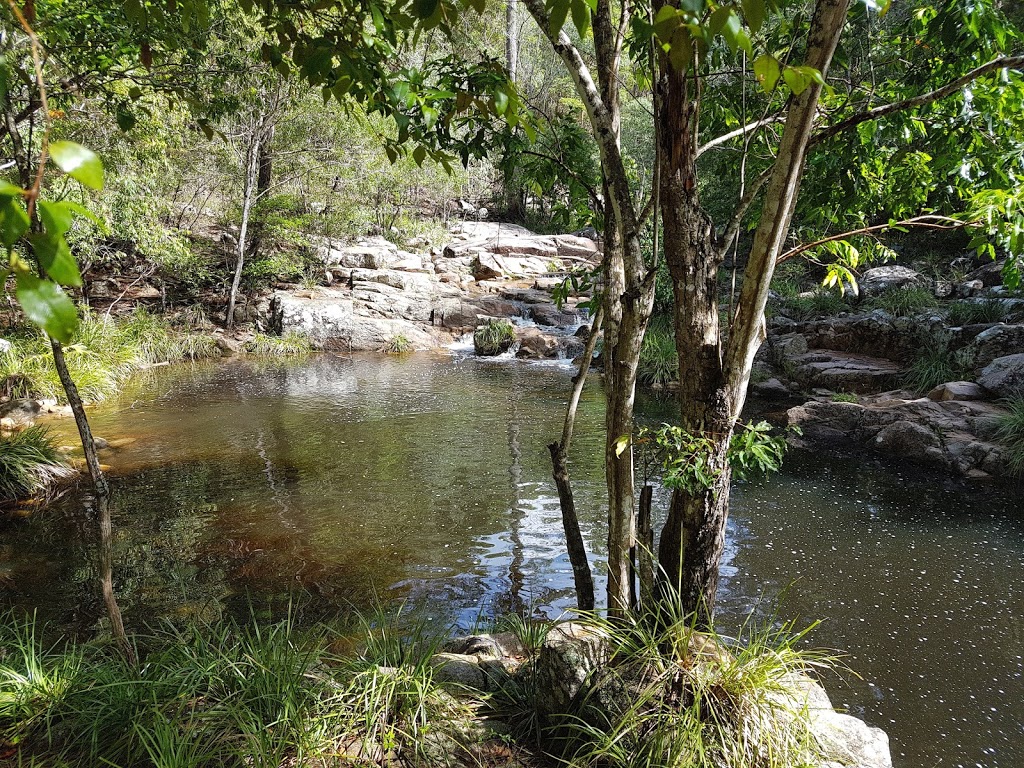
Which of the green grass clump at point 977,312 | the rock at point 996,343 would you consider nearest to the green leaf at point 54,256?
the rock at point 996,343

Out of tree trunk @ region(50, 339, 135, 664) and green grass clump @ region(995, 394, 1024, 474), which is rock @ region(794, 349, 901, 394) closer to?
green grass clump @ region(995, 394, 1024, 474)

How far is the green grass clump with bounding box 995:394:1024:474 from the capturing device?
25.0 ft

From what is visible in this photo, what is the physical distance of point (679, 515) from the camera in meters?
2.69

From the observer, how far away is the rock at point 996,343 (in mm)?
9875

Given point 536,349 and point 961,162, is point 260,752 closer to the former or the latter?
point 961,162

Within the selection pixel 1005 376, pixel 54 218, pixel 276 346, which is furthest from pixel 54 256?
pixel 276 346

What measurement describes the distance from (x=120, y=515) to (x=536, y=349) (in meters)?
11.9

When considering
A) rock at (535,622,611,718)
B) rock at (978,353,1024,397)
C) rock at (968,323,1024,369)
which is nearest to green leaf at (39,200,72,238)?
rock at (535,622,611,718)

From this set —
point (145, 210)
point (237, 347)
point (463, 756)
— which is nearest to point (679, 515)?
point (463, 756)

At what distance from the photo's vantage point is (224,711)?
2.48m

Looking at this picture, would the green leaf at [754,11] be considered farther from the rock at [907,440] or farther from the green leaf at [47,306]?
the rock at [907,440]

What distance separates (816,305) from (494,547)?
1125 centimetres

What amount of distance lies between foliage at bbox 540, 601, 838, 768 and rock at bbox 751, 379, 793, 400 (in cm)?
950

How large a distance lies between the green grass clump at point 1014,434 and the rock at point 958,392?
2.90 feet
